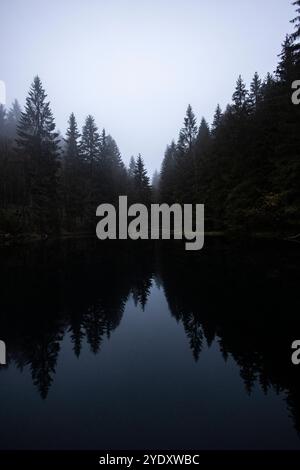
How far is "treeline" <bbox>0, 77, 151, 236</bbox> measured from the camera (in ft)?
133

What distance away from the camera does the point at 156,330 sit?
9867mm

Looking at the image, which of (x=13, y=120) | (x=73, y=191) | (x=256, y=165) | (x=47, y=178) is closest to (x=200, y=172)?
(x=256, y=165)

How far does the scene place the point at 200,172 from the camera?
47.2 meters

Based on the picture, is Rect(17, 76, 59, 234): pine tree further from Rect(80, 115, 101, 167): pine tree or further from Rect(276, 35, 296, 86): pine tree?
Rect(276, 35, 296, 86): pine tree

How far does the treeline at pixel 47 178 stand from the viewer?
4062 centimetres

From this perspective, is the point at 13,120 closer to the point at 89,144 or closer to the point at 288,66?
the point at 89,144

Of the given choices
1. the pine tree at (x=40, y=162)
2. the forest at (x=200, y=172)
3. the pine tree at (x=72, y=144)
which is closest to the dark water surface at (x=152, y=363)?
the forest at (x=200, y=172)

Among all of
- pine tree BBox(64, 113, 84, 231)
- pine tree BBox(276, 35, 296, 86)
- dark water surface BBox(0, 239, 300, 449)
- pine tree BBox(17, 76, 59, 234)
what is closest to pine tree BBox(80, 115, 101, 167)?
pine tree BBox(64, 113, 84, 231)

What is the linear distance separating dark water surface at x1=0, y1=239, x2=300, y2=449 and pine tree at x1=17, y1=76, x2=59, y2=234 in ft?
86.2

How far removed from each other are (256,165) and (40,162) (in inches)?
1031

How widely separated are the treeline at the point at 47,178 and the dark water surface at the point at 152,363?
26.3 m

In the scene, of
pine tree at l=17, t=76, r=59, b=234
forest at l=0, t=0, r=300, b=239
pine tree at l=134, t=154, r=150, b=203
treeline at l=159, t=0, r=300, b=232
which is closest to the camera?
treeline at l=159, t=0, r=300, b=232

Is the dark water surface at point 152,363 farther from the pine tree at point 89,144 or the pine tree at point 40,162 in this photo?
the pine tree at point 89,144

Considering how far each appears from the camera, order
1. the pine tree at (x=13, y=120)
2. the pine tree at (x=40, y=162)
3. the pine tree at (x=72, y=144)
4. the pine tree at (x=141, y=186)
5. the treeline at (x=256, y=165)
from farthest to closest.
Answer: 1. the pine tree at (x=13, y=120)
2. the pine tree at (x=141, y=186)
3. the pine tree at (x=72, y=144)
4. the pine tree at (x=40, y=162)
5. the treeline at (x=256, y=165)
